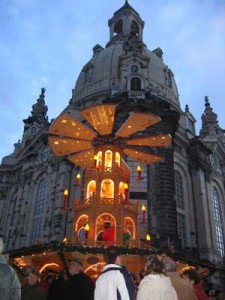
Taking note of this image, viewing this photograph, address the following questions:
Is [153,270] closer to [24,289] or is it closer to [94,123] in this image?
[24,289]

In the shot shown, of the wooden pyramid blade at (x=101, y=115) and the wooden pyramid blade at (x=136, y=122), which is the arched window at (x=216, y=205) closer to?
the wooden pyramid blade at (x=136, y=122)

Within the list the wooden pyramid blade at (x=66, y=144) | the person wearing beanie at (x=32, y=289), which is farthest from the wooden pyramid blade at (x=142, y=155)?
the person wearing beanie at (x=32, y=289)

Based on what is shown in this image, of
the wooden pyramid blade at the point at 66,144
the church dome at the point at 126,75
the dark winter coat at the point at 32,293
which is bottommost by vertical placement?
the dark winter coat at the point at 32,293

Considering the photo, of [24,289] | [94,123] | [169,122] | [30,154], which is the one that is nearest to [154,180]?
[169,122]

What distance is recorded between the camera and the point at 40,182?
3859 cm

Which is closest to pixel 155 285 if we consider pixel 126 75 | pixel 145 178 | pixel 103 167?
pixel 103 167

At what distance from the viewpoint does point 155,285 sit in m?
4.95

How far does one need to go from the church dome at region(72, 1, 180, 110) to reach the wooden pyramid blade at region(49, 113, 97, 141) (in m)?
16.5

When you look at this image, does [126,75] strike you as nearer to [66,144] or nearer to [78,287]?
[66,144]

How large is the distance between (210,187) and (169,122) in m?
9.88

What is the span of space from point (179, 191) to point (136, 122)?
16720 mm

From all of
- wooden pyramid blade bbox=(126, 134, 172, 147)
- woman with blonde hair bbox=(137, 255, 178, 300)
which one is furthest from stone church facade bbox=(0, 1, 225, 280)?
woman with blonde hair bbox=(137, 255, 178, 300)

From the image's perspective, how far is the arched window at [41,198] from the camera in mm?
36406

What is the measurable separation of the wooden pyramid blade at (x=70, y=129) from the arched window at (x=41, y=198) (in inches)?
727
